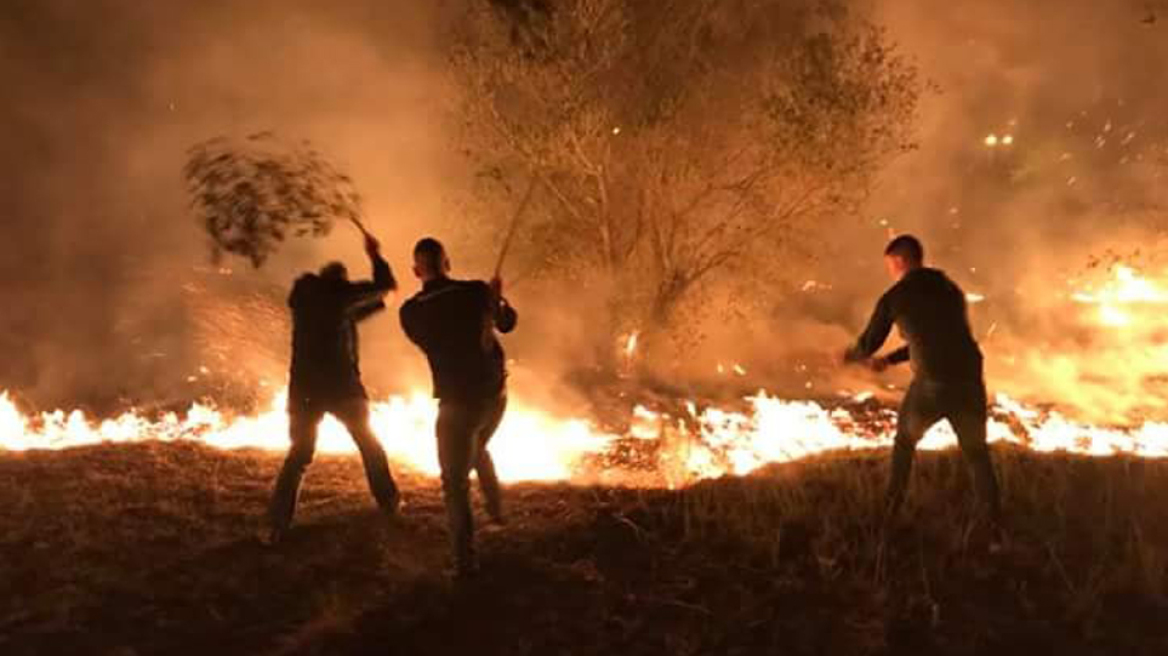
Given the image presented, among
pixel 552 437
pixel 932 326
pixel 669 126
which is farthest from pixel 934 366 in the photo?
pixel 669 126

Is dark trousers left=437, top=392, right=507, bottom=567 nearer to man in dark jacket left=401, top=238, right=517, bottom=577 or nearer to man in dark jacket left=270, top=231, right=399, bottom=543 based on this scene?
man in dark jacket left=401, top=238, right=517, bottom=577

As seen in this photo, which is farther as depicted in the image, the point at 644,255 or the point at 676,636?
the point at 644,255

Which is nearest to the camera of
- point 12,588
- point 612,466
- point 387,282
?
point 12,588

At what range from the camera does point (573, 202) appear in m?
17.8

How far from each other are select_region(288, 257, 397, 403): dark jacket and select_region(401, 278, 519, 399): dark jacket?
0.94 m

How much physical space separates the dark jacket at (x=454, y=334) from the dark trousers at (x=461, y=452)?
8cm

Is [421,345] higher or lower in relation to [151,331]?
lower

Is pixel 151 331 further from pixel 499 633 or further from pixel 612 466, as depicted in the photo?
pixel 499 633

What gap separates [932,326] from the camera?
6250mm

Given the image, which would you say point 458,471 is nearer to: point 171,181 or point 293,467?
point 293,467

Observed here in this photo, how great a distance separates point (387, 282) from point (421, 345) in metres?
1.01

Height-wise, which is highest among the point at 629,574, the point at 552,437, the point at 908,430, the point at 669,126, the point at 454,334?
the point at 669,126

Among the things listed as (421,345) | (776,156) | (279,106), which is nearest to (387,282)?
(421,345)

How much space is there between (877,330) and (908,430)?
2.33ft
